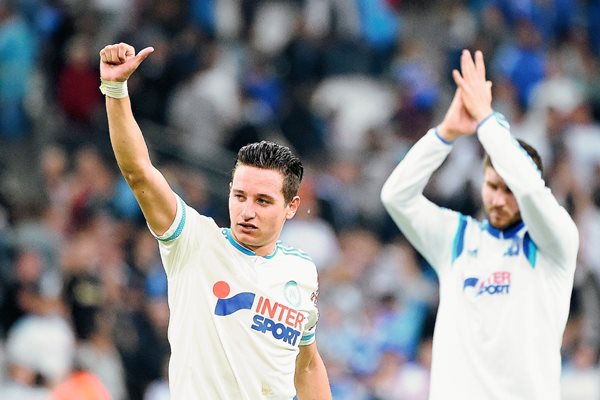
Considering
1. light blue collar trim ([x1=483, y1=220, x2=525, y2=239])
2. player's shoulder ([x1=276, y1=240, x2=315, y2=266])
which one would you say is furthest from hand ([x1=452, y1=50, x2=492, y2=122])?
player's shoulder ([x1=276, y1=240, x2=315, y2=266])

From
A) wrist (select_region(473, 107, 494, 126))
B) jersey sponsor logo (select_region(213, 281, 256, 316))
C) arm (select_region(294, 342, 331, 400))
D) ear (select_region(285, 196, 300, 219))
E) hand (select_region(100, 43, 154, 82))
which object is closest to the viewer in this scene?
hand (select_region(100, 43, 154, 82))

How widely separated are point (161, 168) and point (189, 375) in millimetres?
8818

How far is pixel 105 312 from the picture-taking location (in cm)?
1246

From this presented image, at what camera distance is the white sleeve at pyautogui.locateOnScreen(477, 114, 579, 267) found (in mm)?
6719

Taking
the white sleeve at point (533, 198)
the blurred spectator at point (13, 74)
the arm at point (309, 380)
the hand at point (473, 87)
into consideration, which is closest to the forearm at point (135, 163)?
the arm at point (309, 380)

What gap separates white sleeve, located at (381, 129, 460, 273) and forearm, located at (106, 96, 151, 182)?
2373mm

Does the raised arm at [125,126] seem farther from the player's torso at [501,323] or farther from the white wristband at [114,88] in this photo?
the player's torso at [501,323]

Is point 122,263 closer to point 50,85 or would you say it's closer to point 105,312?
point 105,312

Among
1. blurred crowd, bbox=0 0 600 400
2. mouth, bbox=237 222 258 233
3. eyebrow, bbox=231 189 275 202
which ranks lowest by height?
mouth, bbox=237 222 258 233

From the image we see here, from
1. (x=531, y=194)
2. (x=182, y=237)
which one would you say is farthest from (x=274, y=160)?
(x=531, y=194)

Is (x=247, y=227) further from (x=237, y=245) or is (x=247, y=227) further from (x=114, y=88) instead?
(x=114, y=88)

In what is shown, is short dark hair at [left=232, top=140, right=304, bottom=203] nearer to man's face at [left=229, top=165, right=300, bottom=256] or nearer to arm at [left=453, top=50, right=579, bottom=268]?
man's face at [left=229, top=165, right=300, bottom=256]

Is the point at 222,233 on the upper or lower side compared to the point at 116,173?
lower

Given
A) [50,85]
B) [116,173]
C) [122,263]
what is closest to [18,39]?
[50,85]
